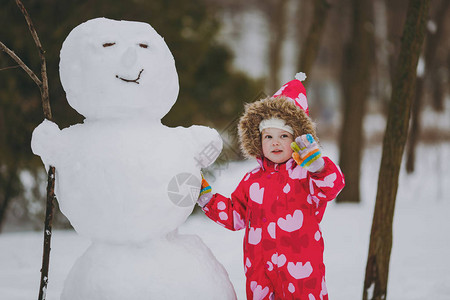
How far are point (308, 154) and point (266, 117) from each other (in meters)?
0.34

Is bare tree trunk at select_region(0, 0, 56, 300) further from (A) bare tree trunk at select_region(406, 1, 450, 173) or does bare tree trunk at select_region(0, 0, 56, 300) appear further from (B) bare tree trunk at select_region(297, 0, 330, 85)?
(A) bare tree trunk at select_region(406, 1, 450, 173)

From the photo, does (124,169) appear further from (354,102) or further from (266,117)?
(354,102)

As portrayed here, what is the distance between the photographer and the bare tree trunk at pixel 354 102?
21.4 feet

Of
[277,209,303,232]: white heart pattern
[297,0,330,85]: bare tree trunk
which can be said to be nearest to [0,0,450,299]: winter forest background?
[297,0,330,85]: bare tree trunk

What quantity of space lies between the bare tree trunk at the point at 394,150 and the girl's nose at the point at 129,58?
5.21 ft

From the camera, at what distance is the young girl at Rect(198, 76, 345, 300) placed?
85.2 inches

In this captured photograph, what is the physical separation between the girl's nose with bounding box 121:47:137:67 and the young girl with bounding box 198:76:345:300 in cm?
67

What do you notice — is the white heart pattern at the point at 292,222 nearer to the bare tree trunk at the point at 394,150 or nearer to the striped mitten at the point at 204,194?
the striped mitten at the point at 204,194

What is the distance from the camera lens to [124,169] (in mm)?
1952

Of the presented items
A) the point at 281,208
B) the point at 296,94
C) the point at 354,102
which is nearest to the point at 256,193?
the point at 281,208

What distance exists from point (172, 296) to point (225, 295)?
277mm

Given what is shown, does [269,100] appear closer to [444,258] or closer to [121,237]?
[121,237]

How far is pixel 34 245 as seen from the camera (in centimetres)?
452

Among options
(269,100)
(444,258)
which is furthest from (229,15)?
(269,100)
